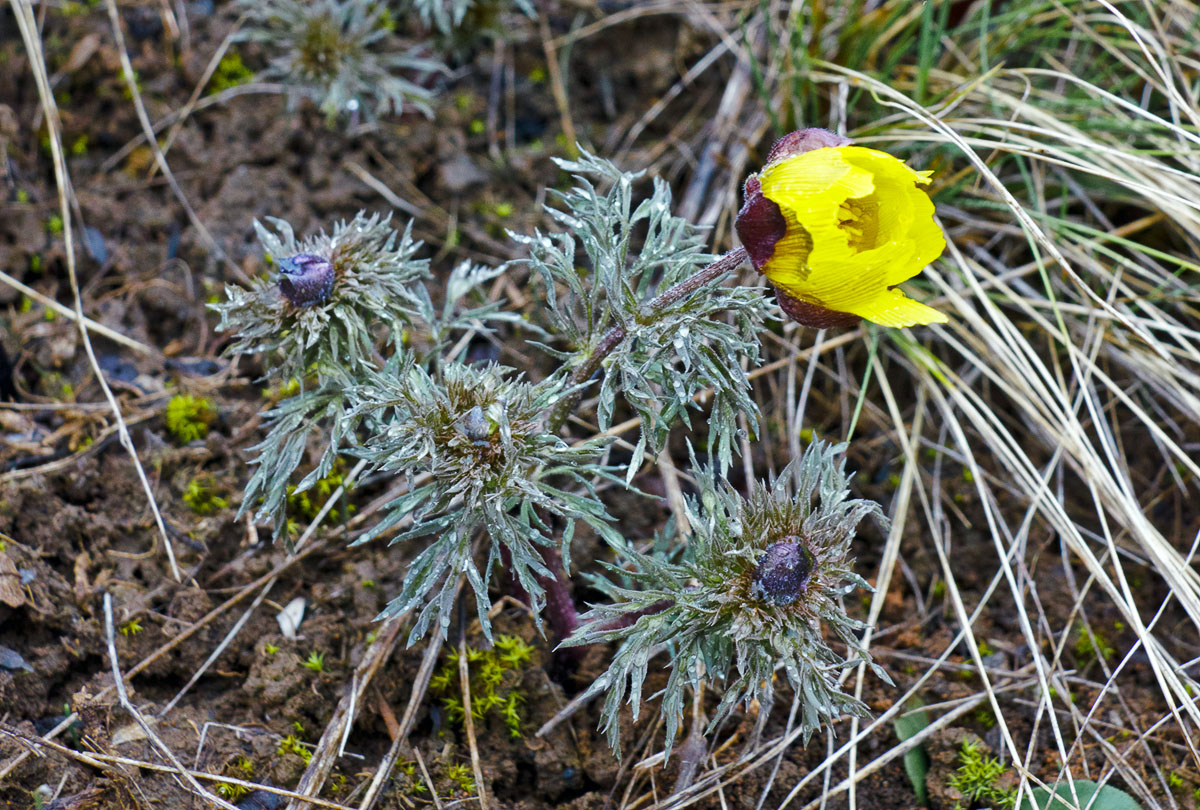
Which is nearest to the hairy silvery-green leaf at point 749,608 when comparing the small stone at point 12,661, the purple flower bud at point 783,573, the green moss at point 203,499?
the purple flower bud at point 783,573

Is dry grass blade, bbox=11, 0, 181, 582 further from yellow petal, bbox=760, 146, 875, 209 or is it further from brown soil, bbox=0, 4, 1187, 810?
yellow petal, bbox=760, 146, 875, 209

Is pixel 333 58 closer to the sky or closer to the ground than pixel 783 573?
closer to the sky

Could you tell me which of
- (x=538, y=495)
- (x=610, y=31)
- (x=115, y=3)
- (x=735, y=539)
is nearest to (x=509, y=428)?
(x=538, y=495)

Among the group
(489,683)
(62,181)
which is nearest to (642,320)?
(489,683)

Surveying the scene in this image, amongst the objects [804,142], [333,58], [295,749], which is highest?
[804,142]

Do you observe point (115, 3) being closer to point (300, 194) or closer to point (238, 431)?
point (300, 194)

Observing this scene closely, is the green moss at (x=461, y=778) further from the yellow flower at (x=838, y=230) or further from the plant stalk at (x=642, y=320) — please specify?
the yellow flower at (x=838, y=230)

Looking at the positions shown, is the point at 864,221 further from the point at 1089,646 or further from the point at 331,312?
the point at 1089,646
